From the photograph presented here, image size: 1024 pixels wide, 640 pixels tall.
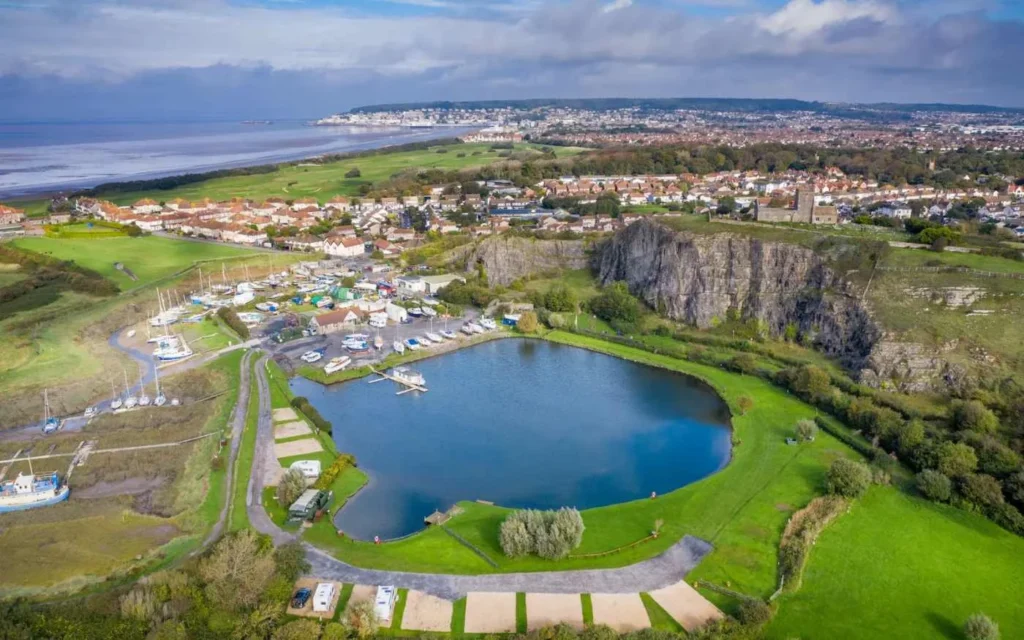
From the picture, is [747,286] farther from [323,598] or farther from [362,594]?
[323,598]

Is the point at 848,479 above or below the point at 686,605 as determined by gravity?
above

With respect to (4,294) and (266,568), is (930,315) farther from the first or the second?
(4,294)

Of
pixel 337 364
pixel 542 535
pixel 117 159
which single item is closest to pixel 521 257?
pixel 337 364

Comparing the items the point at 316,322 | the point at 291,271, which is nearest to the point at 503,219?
the point at 291,271

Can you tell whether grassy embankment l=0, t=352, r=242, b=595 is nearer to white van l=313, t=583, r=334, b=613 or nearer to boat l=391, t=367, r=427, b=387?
white van l=313, t=583, r=334, b=613

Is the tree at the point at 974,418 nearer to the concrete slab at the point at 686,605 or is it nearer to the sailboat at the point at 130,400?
the concrete slab at the point at 686,605

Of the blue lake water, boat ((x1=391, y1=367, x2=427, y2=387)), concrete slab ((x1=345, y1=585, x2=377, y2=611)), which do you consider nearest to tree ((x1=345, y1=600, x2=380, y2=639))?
concrete slab ((x1=345, y1=585, x2=377, y2=611))
